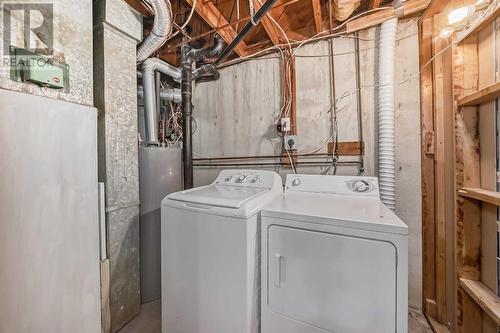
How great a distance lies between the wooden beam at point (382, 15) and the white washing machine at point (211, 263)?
167 centimetres

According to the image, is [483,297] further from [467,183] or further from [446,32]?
[446,32]

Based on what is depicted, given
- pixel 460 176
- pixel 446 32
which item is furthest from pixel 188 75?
pixel 460 176

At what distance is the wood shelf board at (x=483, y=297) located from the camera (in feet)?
3.61

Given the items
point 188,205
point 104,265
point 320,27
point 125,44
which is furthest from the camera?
point 320,27

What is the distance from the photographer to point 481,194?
1182mm

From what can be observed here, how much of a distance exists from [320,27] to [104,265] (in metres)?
2.61

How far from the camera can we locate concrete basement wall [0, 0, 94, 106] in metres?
1.17

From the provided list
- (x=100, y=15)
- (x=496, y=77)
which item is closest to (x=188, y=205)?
(x=100, y=15)

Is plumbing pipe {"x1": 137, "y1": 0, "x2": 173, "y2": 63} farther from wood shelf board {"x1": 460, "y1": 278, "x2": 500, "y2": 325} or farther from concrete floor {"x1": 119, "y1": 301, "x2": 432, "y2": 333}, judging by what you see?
wood shelf board {"x1": 460, "y1": 278, "x2": 500, "y2": 325}

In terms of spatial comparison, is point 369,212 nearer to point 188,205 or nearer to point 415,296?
point 188,205

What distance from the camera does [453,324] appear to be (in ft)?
4.81

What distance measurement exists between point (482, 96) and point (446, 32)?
2.15 ft

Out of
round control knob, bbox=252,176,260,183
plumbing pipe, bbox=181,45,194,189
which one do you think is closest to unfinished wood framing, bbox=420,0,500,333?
round control knob, bbox=252,176,260,183

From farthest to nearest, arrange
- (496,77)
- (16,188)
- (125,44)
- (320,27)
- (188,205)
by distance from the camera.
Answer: (320,27) < (125,44) < (188,205) < (496,77) < (16,188)
